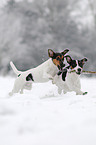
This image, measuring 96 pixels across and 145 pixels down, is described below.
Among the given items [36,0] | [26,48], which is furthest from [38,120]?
[36,0]

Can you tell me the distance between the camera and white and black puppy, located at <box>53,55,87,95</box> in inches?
121

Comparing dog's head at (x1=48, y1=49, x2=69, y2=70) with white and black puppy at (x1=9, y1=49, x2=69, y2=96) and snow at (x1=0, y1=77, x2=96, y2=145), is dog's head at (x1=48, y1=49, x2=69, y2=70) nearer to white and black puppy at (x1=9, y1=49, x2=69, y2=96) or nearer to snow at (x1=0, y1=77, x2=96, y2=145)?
white and black puppy at (x1=9, y1=49, x2=69, y2=96)

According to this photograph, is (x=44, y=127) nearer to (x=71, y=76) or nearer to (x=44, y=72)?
(x=44, y=72)

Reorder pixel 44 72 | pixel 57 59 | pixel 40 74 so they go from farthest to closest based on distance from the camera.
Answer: pixel 40 74
pixel 44 72
pixel 57 59

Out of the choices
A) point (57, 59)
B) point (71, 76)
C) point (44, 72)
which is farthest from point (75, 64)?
point (44, 72)

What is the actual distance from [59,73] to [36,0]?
14284 millimetres

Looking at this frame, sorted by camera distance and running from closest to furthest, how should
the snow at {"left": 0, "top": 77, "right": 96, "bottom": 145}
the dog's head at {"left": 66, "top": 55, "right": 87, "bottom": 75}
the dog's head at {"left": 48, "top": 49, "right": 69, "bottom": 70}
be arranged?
the snow at {"left": 0, "top": 77, "right": 96, "bottom": 145}, the dog's head at {"left": 48, "top": 49, "right": 69, "bottom": 70}, the dog's head at {"left": 66, "top": 55, "right": 87, "bottom": 75}

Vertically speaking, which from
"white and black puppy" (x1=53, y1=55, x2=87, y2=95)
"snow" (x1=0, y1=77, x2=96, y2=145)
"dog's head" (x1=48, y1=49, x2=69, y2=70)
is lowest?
"snow" (x1=0, y1=77, x2=96, y2=145)

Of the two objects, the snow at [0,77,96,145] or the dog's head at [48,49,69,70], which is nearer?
the snow at [0,77,96,145]

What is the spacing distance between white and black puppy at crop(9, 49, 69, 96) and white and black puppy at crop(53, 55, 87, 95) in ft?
0.38

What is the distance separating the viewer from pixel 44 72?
3066 millimetres

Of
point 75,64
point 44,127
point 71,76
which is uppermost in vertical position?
point 75,64

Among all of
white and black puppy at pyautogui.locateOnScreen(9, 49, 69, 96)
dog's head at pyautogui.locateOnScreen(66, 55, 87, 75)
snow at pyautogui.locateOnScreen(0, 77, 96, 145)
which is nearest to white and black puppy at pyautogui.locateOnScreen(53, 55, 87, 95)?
dog's head at pyautogui.locateOnScreen(66, 55, 87, 75)

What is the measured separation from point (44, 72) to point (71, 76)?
45cm
